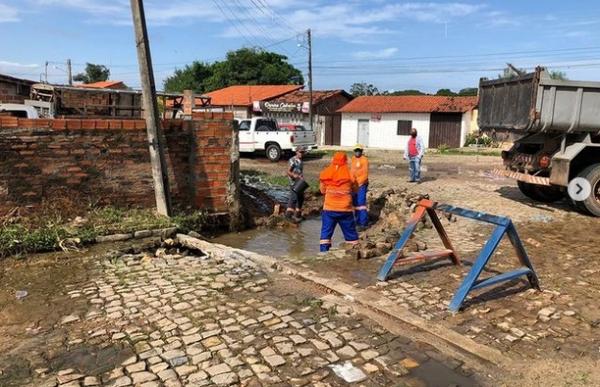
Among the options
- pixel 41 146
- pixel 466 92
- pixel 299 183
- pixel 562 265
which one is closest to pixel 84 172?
pixel 41 146

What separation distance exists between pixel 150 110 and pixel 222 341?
4.82 meters

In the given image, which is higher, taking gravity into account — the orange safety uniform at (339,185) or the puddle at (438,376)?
the orange safety uniform at (339,185)

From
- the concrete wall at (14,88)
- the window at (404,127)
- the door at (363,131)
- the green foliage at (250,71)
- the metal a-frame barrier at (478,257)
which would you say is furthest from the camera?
the green foliage at (250,71)

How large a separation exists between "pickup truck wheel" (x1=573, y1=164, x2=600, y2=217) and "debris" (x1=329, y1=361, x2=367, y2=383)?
738cm

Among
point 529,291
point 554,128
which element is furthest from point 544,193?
point 529,291

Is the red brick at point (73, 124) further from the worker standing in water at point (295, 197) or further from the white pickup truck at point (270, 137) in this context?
the white pickup truck at point (270, 137)

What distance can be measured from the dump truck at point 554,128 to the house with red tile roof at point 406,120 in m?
25.5

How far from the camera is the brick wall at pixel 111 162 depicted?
739cm

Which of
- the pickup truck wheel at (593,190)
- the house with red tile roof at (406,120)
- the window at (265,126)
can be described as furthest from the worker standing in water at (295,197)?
the house with red tile roof at (406,120)

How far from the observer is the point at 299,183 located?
10.7 meters

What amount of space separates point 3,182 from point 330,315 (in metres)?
5.28

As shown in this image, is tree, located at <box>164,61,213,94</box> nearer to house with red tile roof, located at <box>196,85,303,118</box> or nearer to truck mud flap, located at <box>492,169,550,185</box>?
house with red tile roof, located at <box>196,85,303,118</box>

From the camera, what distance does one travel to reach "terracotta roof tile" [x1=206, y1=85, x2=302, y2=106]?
39688 millimetres

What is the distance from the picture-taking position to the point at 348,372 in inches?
149
